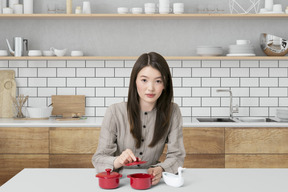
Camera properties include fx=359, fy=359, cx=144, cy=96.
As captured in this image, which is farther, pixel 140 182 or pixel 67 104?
pixel 67 104

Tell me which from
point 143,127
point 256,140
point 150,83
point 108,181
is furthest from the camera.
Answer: point 256,140

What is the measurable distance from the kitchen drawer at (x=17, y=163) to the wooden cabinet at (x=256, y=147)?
1.73m

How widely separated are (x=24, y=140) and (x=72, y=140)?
0.45 metres

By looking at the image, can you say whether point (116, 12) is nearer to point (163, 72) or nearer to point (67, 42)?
point (67, 42)

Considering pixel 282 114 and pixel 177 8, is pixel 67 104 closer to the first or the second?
pixel 177 8

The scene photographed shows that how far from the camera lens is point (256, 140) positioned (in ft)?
11.0

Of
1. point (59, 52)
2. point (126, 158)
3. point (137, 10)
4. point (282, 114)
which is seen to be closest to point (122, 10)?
point (137, 10)

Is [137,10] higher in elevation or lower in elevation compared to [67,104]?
higher

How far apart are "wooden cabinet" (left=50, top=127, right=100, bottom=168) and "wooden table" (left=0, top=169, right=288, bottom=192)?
1.56 meters

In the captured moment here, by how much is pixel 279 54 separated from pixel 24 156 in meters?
2.72

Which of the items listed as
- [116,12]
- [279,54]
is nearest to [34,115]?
[116,12]

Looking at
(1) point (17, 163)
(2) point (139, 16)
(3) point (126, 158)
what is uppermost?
(2) point (139, 16)

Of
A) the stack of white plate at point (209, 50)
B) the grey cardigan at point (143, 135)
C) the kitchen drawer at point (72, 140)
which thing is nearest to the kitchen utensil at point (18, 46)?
the kitchen drawer at point (72, 140)

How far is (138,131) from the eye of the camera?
1979 millimetres
